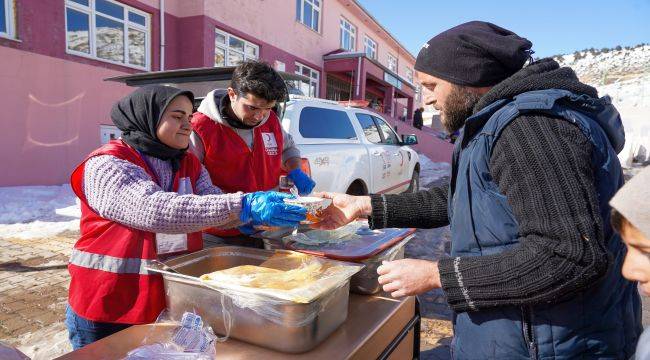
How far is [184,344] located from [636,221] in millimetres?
1330

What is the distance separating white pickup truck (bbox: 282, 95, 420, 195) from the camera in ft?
14.8

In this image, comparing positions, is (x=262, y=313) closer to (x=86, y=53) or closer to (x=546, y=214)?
(x=546, y=214)

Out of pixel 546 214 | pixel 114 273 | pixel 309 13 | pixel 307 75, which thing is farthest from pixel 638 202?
pixel 309 13

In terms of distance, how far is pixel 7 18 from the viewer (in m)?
7.57

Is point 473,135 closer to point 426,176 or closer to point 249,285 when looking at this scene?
point 249,285

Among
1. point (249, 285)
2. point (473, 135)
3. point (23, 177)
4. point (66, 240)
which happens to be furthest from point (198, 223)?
point (23, 177)

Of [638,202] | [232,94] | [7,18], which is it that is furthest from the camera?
[7,18]

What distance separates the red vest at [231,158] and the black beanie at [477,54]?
1546mm

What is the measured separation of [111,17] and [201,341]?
406 inches

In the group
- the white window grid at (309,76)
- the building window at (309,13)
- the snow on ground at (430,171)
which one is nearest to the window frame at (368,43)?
the building window at (309,13)

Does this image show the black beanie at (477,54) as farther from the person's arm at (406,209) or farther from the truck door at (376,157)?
the truck door at (376,157)

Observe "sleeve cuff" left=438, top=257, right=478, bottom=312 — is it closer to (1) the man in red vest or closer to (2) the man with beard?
(2) the man with beard

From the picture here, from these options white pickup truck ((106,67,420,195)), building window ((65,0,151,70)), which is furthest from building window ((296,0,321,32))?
white pickup truck ((106,67,420,195))

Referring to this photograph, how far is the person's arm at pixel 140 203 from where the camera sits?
159cm
